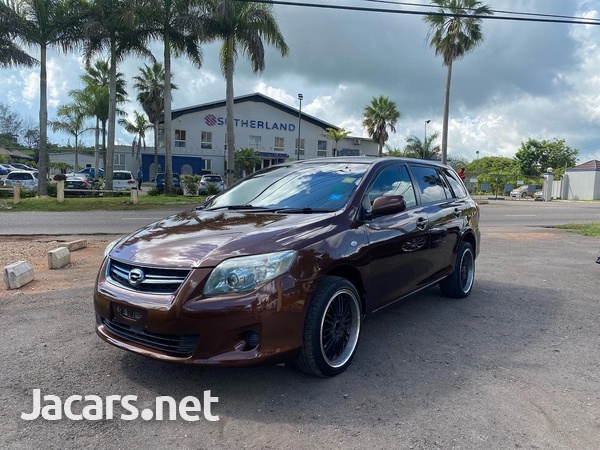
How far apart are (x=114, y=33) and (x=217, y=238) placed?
78.3 feet

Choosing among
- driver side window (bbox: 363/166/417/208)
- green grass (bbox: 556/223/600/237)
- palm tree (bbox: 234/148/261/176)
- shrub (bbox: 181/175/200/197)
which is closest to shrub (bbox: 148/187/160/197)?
shrub (bbox: 181/175/200/197)

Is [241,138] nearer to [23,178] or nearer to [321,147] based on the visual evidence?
[321,147]

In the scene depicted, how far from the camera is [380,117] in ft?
156

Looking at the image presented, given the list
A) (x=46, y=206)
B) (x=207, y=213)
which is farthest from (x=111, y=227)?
(x=207, y=213)

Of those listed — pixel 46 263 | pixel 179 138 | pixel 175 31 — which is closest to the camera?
pixel 46 263

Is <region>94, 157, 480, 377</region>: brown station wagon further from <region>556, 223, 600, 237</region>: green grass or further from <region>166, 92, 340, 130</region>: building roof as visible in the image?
<region>166, 92, 340, 130</region>: building roof

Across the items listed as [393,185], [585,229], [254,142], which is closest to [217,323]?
[393,185]

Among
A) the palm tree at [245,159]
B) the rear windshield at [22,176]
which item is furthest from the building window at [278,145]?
the rear windshield at [22,176]

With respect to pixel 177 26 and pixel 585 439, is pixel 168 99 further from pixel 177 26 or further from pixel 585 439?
pixel 585 439

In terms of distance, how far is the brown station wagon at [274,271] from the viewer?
9.89 feet

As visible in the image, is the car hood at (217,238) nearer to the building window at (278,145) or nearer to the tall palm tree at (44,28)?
the tall palm tree at (44,28)

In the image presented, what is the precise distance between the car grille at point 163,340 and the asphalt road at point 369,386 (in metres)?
0.37

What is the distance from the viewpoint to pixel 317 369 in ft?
11.0

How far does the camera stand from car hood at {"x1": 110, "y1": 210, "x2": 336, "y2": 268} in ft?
10.3
